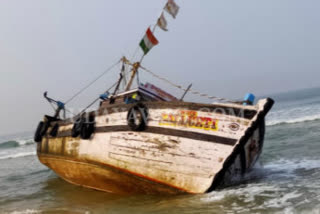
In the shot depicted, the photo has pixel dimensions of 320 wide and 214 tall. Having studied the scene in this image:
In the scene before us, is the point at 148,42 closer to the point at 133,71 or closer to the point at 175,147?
the point at 133,71

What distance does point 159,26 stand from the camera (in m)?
9.23

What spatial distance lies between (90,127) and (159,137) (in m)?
2.36

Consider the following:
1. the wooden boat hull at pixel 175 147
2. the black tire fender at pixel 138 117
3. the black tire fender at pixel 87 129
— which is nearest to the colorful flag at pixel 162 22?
the wooden boat hull at pixel 175 147

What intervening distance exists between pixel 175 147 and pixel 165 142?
9.4 inches

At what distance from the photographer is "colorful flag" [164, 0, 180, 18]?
9.15m

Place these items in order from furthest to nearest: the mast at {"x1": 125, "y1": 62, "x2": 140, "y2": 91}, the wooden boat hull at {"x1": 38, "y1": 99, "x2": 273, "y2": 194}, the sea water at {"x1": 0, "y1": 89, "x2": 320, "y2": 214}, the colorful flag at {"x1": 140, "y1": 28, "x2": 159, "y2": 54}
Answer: the colorful flag at {"x1": 140, "y1": 28, "x2": 159, "y2": 54} < the mast at {"x1": 125, "y1": 62, "x2": 140, "y2": 91} < the wooden boat hull at {"x1": 38, "y1": 99, "x2": 273, "y2": 194} < the sea water at {"x1": 0, "y1": 89, "x2": 320, "y2": 214}

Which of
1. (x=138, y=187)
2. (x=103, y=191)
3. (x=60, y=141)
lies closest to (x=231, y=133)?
(x=138, y=187)

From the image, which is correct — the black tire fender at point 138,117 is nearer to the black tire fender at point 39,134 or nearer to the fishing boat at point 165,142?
the fishing boat at point 165,142

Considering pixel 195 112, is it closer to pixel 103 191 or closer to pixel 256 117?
pixel 256 117

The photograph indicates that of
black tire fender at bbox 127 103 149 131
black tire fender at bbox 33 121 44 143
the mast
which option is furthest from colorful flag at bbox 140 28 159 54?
black tire fender at bbox 33 121 44 143

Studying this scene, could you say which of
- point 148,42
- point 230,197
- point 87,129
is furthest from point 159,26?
point 230,197

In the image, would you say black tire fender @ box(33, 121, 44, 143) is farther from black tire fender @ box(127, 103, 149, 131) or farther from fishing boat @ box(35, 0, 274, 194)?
black tire fender @ box(127, 103, 149, 131)

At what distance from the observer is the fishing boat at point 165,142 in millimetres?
5285

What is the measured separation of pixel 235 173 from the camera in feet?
20.2
